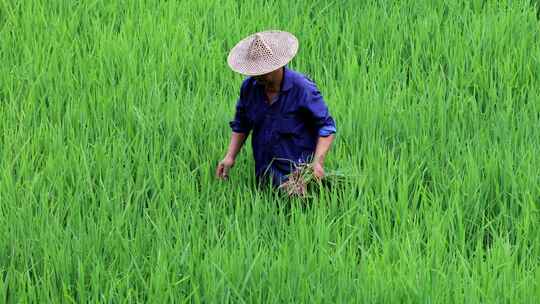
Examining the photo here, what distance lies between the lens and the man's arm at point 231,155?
12.9 feet

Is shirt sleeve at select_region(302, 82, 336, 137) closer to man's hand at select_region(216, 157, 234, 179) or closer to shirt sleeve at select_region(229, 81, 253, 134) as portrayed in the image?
shirt sleeve at select_region(229, 81, 253, 134)

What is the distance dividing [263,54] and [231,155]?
45 centimetres

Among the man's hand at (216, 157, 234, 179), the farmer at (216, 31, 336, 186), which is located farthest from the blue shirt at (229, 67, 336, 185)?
the man's hand at (216, 157, 234, 179)

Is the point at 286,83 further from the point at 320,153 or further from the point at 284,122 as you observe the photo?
the point at 320,153

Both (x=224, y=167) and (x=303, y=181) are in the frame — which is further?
(x=224, y=167)

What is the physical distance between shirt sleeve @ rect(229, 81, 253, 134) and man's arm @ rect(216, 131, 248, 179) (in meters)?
0.02

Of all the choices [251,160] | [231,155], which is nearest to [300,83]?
[231,155]

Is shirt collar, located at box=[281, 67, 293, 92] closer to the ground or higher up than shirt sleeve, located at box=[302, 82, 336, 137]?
higher up

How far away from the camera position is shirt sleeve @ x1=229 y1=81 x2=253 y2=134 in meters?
3.93

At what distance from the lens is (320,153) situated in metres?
3.77

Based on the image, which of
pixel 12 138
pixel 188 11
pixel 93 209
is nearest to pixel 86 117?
pixel 12 138

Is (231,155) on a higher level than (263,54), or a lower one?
lower

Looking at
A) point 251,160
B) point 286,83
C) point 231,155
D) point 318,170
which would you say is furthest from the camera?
point 251,160

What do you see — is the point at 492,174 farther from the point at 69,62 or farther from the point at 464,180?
the point at 69,62
